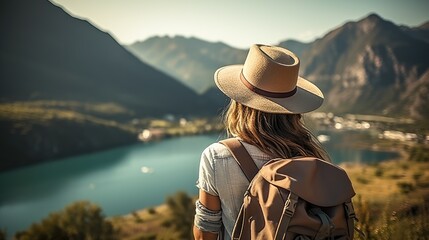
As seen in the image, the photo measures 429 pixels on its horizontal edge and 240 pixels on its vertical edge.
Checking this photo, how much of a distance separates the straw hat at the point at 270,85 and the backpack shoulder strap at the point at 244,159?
261 mm

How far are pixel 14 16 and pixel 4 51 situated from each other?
38.9 m

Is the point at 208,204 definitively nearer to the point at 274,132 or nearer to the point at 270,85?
the point at 274,132

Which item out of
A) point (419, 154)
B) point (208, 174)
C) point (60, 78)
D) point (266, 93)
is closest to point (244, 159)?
point (208, 174)

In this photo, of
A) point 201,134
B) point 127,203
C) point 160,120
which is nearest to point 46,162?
point 127,203

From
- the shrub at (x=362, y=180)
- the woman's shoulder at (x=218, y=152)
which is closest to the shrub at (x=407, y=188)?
the woman's shoulder at (x=218, y=152)

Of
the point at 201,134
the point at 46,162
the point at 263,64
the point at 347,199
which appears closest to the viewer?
the point at 347,199

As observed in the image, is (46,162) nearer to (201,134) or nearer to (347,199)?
(201,134)

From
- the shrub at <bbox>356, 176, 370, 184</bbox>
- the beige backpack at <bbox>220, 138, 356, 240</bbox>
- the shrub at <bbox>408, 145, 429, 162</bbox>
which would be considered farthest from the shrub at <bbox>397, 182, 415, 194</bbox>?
the shrub at <bbox>356, 176, 370, 184</bbox>

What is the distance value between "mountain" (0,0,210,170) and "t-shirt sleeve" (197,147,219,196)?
80.6m

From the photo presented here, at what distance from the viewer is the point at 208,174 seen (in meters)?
1.87

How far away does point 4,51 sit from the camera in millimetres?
170500

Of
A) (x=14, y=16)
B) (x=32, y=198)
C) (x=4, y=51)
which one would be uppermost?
(x=14, y=16)

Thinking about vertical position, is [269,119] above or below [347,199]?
above

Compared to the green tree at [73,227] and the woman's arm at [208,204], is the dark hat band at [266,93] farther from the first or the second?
the green tree at [73,227]
